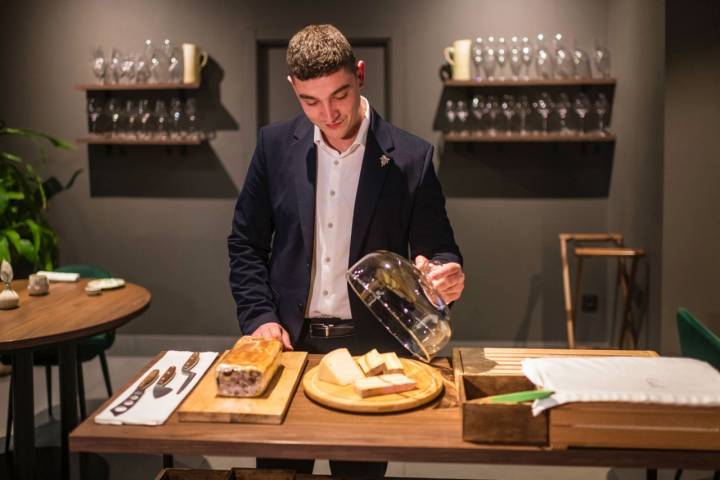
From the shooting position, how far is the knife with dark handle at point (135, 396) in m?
1.41

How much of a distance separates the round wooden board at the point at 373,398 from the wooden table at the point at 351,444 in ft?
0.09

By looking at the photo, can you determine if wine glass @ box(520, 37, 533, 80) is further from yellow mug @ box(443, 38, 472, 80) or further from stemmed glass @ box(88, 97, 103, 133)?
stemmed glass @ box(88, 97, 103, 133)

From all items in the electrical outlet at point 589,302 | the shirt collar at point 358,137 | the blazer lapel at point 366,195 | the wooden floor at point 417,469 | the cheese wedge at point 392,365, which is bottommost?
the wooden floor at point 417,469

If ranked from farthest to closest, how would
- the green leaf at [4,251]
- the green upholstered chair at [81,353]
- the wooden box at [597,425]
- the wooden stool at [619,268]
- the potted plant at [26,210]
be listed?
1. the potted plant at [26,210]
2. the green leaf at [4,251]
3. the wooden stool at [619,268]
4. the green upholstered chair at [81,353]
5. the wooden box at [597,425]

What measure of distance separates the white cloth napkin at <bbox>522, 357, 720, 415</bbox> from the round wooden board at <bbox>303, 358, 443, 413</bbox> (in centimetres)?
21

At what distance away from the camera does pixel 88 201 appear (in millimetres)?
5297

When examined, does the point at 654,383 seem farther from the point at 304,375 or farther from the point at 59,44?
the point at 59,44

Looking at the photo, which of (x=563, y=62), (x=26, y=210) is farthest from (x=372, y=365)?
(x=26, y=210)

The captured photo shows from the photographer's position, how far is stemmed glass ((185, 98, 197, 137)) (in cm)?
495

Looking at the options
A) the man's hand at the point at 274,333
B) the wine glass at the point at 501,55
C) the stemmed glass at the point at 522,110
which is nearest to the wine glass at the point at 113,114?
the wine glass at the point at 501,55

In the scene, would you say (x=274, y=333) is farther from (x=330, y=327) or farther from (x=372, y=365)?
(x=372, y=365)

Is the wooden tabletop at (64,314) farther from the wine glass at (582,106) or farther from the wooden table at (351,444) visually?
the wine glass at (582,106)

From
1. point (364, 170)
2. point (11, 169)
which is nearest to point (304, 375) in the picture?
point (364, 170)

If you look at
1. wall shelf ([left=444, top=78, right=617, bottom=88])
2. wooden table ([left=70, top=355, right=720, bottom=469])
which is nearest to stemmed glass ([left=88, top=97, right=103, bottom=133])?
wall shelf ([left=444, top=78, right=617, bottom=88])
